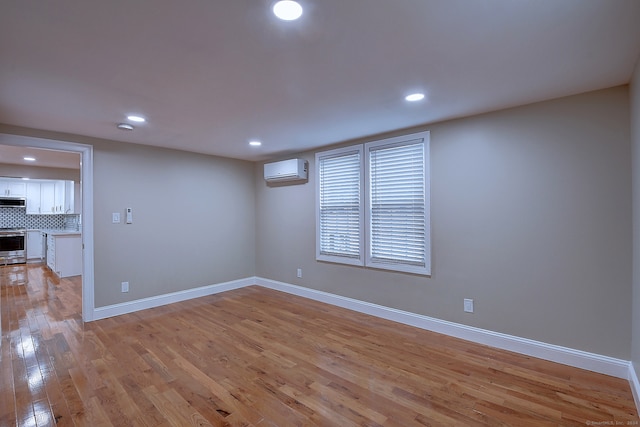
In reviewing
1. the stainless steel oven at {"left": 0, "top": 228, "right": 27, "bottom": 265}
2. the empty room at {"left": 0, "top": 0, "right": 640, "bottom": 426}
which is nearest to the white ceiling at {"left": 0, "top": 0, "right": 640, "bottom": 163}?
the empty room at {"left": 0, "top": 0, "right": 640, "bottom": 426}

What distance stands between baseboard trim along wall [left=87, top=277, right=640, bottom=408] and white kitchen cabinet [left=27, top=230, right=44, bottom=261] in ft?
20.4

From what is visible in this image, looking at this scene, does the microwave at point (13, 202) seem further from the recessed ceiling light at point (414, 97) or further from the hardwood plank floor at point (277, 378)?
the recessed ceiling light at point (414, 97)

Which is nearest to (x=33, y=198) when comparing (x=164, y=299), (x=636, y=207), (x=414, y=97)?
(x=164, y=299)

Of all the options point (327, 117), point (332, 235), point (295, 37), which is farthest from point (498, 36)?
point (332, 235)

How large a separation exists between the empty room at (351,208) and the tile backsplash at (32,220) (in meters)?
5.04

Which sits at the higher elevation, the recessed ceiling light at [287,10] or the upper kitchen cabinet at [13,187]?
the recessed ceiling light at [287,10]

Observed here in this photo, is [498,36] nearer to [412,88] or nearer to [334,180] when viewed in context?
[412,88]

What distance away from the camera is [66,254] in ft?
20.7

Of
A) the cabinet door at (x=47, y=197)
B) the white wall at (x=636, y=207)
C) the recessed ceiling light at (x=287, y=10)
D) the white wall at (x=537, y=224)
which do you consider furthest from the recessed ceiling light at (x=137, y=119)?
the cabinet door at (x=47, y=197)

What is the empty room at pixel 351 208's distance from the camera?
1675 mm

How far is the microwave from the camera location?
297 inches

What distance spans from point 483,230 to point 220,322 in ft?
10.2

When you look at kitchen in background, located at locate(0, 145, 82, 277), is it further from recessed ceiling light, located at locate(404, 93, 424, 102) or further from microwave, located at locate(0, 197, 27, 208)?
recessed ceiling light, located at locate(404, 93, 424, 102)

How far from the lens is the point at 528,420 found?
1.90 metres
